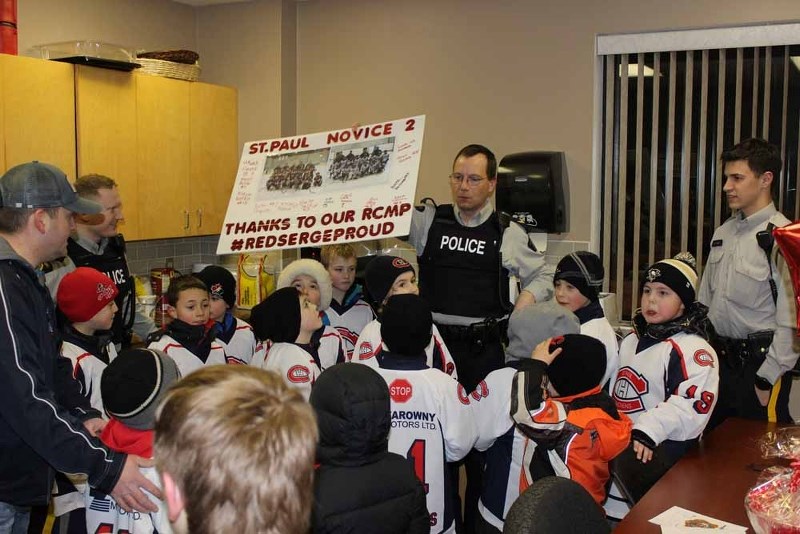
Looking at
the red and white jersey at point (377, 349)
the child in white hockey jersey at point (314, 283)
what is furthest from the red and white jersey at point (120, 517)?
the child in white hockey jersey at point (314, 283)

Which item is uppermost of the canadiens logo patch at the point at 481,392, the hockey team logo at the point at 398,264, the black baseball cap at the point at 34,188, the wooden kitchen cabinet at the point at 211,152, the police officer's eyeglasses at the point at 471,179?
the wooden kitchen cabinet at the point at 211,152

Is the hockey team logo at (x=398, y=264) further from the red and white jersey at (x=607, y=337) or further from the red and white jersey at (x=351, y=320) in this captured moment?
→ the red and white jersey at (x=607, y=337)

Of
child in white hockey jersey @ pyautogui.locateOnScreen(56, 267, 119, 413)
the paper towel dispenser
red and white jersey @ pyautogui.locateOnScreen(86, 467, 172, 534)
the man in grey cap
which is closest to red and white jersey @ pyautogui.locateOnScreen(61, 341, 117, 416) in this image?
child in white hockey jersey @ pyautogui.locateOnScreen(56, 267, 119, 413)

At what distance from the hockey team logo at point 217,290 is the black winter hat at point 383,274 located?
2.78ft

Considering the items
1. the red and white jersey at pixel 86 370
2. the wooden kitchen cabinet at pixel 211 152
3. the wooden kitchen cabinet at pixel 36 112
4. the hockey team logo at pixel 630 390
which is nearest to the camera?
the hockey team logo at pixel 630 390

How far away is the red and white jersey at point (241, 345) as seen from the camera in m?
3.96

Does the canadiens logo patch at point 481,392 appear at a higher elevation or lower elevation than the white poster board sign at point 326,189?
lower

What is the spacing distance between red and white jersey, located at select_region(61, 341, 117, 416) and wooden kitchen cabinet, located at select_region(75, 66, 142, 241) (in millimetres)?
1999

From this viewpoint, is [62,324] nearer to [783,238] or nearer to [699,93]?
[783,238]

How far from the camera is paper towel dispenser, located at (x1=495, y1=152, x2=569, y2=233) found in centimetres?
487

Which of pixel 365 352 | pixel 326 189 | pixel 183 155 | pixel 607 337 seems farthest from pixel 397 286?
pixel 183 155

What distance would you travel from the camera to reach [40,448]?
2.20m

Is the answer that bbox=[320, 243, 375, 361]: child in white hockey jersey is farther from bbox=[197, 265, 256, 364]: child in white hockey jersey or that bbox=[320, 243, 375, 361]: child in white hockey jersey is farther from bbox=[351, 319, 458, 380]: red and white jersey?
bbox=[351, 319, 458, 380]: red and white jersey

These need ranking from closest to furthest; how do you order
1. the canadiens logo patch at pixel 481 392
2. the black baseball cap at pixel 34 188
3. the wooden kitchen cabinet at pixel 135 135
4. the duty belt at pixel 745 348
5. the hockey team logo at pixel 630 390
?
the black baseball cap at pixel 34 188 < the canadiens logo patch at pixel 481 392 < the hockey team logo at pixel 630 390 < the duty belt at pixel 745 348 < the wooden kitchen cabinet at pixel 135 135
